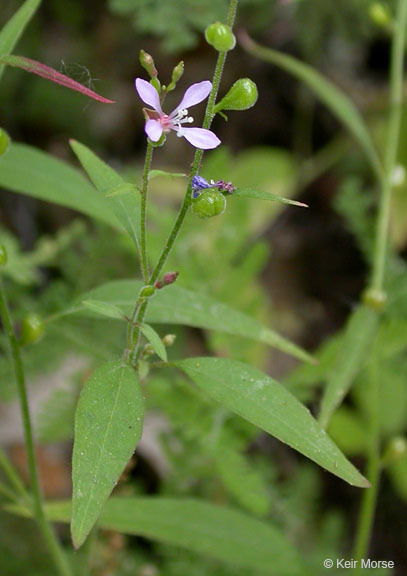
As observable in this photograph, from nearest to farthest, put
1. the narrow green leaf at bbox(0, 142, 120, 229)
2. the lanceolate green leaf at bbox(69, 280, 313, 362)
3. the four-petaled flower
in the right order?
the four-petaled flower → the lanceolate green leaf at bbox(69, 280, 313, 362) → the narrow green leaf at bbox(0, 142, 120, 229)

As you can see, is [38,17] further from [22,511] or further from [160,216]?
[22,511]

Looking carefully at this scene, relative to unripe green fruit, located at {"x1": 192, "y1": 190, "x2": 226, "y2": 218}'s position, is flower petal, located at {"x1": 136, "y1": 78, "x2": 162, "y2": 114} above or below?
above

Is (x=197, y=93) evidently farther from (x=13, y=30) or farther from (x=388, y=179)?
(x=388, y=179)

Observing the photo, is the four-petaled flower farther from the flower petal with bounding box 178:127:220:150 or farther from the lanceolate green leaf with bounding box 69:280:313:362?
the lanceolate green leaf with bounding box 69:280:313:362

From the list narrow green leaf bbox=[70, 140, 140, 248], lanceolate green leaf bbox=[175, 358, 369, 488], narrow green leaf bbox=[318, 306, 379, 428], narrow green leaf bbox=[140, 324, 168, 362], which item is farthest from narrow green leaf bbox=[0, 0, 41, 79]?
narrow green leaf bbox=[318, 306, 379, 428]

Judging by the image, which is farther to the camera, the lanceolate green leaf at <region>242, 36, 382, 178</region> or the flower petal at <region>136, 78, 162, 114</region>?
the lanceolate green leaf at <region>242, 36, 382, 178</region>
